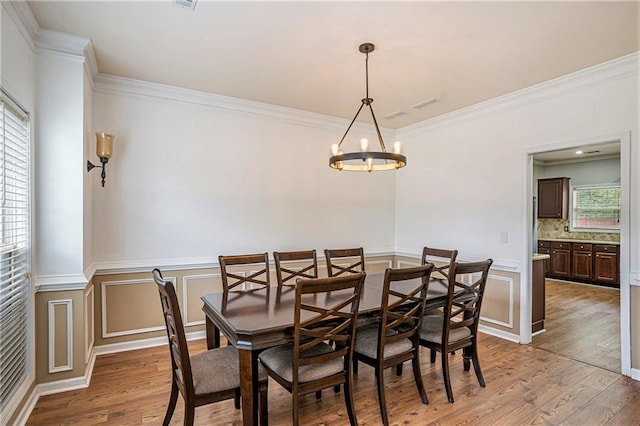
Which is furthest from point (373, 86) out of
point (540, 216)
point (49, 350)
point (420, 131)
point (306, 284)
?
point (540, 216)

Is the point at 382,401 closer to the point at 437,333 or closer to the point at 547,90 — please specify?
the point at 437,333

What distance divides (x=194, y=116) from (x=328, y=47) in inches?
71.5

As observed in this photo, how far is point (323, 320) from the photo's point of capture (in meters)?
2.04

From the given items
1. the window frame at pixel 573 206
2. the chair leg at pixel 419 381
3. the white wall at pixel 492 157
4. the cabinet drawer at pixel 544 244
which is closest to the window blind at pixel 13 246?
the chair leg at pixel 419 381

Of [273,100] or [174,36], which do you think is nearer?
[174,36]

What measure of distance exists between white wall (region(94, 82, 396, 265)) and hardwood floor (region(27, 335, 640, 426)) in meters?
1.21

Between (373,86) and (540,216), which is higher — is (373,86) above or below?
above

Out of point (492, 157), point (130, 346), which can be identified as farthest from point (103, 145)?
point (492, 157)

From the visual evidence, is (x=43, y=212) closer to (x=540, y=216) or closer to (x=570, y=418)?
(x=570, y=418)

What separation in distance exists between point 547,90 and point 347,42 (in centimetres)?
228

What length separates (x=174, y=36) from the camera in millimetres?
2557

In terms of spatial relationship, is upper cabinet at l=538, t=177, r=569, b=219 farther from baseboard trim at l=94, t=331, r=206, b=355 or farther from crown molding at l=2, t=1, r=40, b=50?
crown molding at l=2, t=1, r=40, b=50

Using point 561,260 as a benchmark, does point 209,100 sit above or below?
above

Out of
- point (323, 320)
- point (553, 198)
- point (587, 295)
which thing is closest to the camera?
point (323, 320)
